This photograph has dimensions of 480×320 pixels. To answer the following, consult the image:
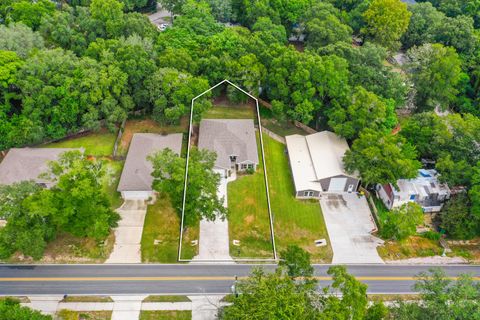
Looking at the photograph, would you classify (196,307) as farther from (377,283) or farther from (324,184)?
(324,184)

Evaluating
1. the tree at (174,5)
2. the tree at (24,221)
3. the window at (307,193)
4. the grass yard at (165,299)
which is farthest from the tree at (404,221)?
the tree at (174,5)

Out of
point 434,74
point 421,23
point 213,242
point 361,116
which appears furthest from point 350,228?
point 421,23

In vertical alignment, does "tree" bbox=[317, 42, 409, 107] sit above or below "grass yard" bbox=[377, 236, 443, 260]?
above

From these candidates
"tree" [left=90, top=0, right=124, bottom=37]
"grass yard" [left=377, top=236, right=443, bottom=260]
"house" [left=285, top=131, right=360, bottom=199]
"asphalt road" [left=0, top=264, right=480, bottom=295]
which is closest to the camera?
"asphalt road" [left=0, top=264, right=480, bottom=295]

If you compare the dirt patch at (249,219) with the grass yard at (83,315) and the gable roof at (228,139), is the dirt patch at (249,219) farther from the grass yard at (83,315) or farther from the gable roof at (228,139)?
the grass yard at (83,315)

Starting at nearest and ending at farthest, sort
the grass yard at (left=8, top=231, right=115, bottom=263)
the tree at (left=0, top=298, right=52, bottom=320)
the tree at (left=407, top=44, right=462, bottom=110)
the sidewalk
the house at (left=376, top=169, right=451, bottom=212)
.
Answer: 1. the tree at (left=0, top=298, right=52, bottom=320)
2. the sidewalk
3. the grass yard at (left=8, top=231, right=115, bottom=263)
4. the house at (left=376, top=169, right=451, bottom=212)
5. the tree at (left=407, top=44, right=462, bottom=110)

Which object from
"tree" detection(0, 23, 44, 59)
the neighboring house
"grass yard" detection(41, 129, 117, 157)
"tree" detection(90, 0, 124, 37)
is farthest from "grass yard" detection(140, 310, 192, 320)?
"tree" detection(90, 0, 124, 37)

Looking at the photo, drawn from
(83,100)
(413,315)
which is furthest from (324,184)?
(83,100)

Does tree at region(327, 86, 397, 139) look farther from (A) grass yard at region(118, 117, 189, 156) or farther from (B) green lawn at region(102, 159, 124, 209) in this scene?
(B) green lawn at region(102, 159, 124, 209)
